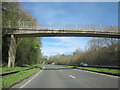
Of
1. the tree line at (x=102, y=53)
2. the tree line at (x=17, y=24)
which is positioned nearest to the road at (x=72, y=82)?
the tree line at (x=17, y=24)

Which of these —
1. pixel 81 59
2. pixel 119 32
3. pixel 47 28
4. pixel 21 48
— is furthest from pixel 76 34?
pixel 81 59

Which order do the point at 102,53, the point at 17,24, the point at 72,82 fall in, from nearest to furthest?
1. the point at 72,82
2. the point at 17,24
3. the point at 102,53

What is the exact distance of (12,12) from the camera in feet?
94.0

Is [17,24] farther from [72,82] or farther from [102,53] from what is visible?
[102,53]

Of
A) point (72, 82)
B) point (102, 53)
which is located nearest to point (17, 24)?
point (72, 82)

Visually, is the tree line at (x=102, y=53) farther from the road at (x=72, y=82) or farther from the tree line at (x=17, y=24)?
the road at (x=72, y=82)

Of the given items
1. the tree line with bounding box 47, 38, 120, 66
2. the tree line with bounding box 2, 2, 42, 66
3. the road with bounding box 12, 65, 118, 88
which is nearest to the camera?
Result: the road with bounding box 12, 65, 118, 88

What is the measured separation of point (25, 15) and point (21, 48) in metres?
8.96

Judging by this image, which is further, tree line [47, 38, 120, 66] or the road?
tree line [47, 38, 120, 66]

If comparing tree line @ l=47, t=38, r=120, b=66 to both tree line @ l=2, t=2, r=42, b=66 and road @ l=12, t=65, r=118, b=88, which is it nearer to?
tree line @ l=2, t=2, r=42, b=66

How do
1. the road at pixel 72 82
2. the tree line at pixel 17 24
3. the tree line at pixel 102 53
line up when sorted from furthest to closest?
the tree line at pixel 102 53
the tree line at pixel 17 24
the road at pixel 72 82

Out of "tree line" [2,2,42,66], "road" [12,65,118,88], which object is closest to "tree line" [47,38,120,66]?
"tree line" [2,2,42,66]

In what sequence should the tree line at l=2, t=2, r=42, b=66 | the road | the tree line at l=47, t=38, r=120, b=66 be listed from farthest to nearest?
the tree line at l=47, t=38, r=120, b=66, the tree line at l=2, t=2, r=42, b=66, the road

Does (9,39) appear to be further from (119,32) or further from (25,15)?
(119,32)
